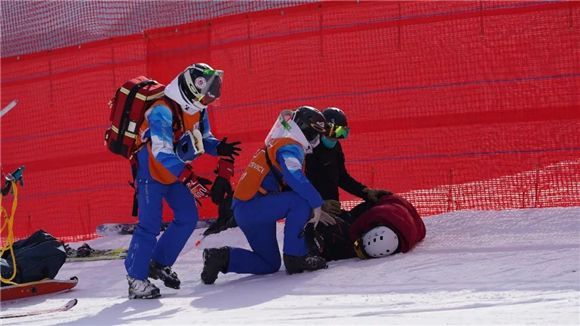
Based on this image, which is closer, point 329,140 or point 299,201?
point 299,201

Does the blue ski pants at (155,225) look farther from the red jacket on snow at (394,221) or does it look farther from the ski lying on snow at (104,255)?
the ski lying on snow at (104,255)

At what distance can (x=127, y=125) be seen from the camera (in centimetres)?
599

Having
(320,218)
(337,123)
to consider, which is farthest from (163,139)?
(337,123)

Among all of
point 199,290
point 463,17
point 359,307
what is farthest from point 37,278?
point 463,17

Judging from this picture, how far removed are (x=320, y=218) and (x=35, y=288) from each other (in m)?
2.19

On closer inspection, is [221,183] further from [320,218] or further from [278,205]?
[320,218]

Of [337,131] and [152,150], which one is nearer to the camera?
[152,150]

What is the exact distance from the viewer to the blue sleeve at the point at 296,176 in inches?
237

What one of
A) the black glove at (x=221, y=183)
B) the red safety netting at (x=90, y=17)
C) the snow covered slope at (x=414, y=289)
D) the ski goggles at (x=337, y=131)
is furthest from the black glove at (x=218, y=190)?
the red safety netting at (x=90, y=17)

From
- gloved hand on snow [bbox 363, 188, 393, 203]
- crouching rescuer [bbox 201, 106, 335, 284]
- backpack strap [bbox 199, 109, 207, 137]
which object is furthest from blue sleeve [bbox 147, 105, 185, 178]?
gloved hand on snow [bbox 363, 188, 393, 203]

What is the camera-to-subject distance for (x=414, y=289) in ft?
16.6

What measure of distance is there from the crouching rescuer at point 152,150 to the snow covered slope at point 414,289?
0.28 meters

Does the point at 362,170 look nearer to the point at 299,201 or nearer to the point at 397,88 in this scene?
the point at 397,88

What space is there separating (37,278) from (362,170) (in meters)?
3.27
